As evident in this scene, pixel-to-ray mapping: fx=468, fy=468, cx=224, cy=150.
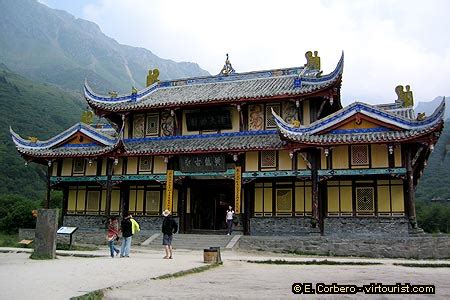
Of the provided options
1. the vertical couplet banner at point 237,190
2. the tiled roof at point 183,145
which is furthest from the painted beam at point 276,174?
the tiled roof at point 183,145

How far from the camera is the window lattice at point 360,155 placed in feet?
71.5

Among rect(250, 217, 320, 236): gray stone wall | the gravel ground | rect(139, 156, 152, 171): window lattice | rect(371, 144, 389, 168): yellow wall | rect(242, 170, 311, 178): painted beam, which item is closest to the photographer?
the gravel ground

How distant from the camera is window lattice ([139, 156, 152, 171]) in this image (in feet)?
85.4

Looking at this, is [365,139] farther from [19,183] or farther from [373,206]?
[19,183]

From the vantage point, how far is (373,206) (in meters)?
22.1

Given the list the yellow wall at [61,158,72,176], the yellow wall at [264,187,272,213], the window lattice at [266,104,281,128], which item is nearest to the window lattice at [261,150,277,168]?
the yellow wall at [264,187,272,213]

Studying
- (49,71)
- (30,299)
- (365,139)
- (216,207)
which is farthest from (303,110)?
(49,71)

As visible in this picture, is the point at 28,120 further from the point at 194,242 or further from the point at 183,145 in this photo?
the point at 194,242

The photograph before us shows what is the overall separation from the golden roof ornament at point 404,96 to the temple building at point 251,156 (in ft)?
0.24

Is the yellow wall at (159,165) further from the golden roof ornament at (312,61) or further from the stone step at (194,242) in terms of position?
the golden roof ornament at (312,61)

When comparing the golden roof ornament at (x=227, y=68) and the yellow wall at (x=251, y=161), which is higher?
the golden roof ornament at (x=227, y=68)

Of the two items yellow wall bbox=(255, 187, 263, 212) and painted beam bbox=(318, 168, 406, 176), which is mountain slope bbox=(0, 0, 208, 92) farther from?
painted beam bbox=(318, 168, 406, 176)

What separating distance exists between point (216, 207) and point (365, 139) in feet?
34.3

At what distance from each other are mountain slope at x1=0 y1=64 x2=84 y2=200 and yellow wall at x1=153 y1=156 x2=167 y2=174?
28240 millimetres
